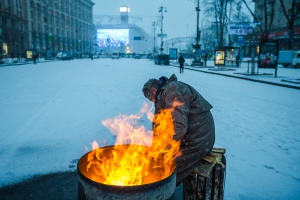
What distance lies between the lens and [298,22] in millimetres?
44781

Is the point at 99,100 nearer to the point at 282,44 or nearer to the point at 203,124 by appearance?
the point at 203,124

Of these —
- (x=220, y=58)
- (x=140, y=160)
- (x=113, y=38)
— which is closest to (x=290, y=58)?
(x=220, y=58)

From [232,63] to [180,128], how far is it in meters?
33.9

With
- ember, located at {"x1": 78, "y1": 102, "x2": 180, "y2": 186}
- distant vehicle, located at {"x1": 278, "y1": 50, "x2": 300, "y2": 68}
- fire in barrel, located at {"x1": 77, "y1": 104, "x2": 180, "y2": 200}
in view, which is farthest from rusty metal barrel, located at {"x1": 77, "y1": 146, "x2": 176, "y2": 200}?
distant vehicle, located at {"x1": 278, "y1": 50, "x2": 300, "y2": 68}

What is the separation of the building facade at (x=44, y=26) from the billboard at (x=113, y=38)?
12312mm

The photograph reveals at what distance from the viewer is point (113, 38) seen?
128m

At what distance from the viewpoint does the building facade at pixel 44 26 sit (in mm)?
54031

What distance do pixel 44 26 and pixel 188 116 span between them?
7917cm

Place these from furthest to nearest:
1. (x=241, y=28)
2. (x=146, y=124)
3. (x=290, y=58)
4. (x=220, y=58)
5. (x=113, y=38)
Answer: (x=113, y=38) → (x=290, y=58) → (x=220, y=58) → (x=241, y=28) → (x=146, y=124)

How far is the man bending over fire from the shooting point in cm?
239

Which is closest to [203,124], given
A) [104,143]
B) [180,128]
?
[180,128]

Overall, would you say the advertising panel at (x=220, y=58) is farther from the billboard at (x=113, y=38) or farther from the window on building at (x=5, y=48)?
the billboard at (x=113, y=38)

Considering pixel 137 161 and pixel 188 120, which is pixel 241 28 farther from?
pixel 137 161

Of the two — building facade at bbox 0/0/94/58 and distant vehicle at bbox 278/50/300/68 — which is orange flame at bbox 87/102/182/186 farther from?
building facade at bbox 0/0/94/58
